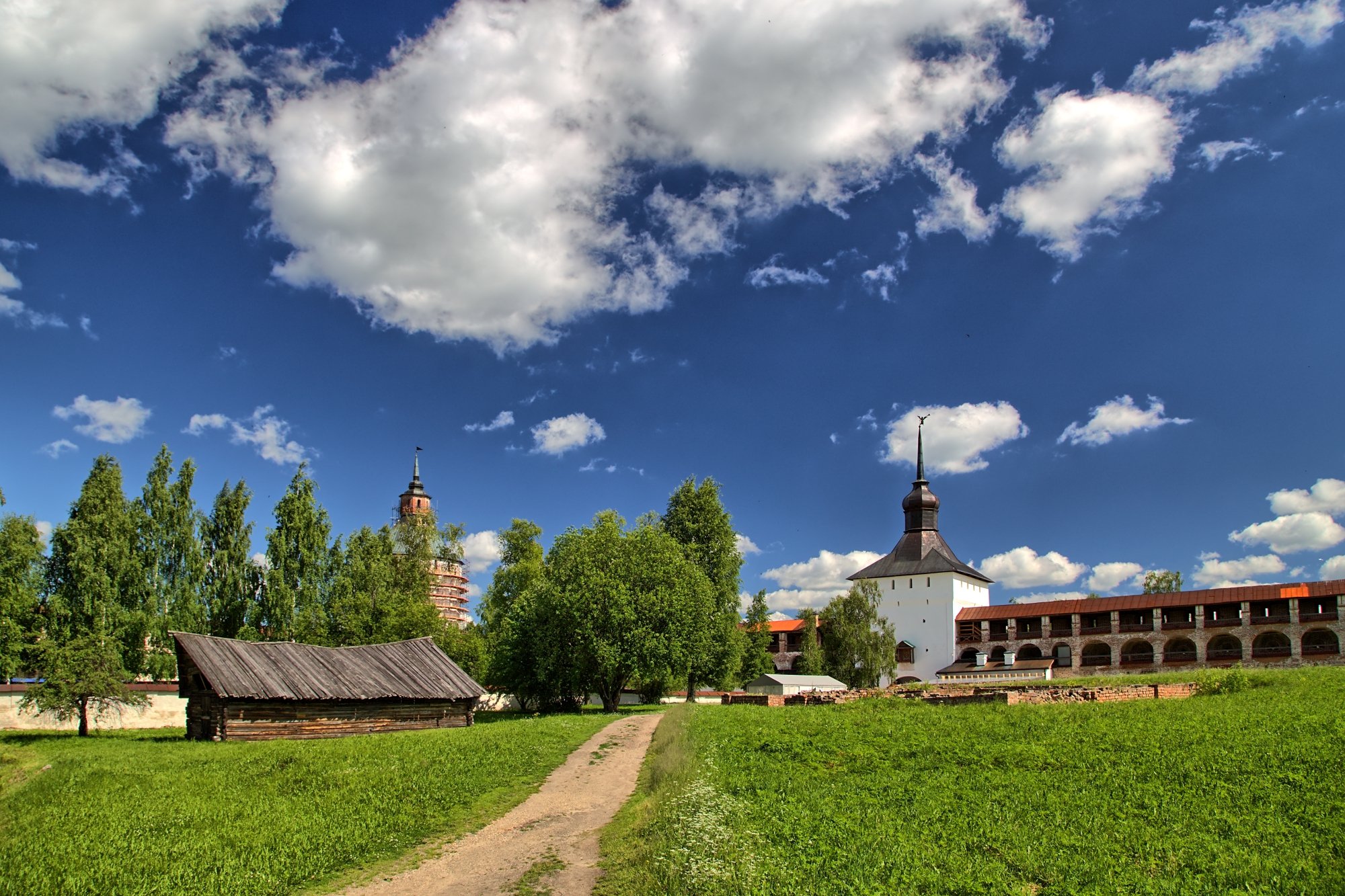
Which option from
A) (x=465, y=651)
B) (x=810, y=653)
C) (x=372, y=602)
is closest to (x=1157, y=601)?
(x=810, y=653)

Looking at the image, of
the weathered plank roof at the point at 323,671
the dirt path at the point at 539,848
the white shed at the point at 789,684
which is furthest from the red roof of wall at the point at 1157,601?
the dirt path at the point at 539,848

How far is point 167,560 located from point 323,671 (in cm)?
1614

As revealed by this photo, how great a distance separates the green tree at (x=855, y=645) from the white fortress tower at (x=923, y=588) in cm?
618

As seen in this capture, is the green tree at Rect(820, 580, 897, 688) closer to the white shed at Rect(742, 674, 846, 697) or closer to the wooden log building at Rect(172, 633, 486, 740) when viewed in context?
the white shed at Rect(742, 674, 846, 697)

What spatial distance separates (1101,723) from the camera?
14.9 meters

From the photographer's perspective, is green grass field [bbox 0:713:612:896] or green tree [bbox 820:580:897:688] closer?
green grass field [bbox 0:713:612:896]

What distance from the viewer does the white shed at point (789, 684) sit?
46.2 metres

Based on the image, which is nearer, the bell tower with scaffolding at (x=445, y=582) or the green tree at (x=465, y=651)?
the green tree at (x=465, y=651)

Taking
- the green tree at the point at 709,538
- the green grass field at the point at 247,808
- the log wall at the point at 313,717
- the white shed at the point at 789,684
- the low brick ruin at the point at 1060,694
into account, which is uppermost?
the green tree at the point at 709,538

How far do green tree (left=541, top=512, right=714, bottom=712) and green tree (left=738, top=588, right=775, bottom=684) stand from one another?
1504 centimetres

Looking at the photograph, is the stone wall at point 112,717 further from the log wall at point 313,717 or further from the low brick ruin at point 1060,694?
the low brick ruin at point 1060,694

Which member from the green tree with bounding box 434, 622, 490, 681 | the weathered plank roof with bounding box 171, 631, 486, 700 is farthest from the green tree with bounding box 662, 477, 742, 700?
the weathered plank roof with bounding box 171, 631, 486, 700

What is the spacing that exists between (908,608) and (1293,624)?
2277cm

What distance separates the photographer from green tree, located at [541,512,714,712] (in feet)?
103
